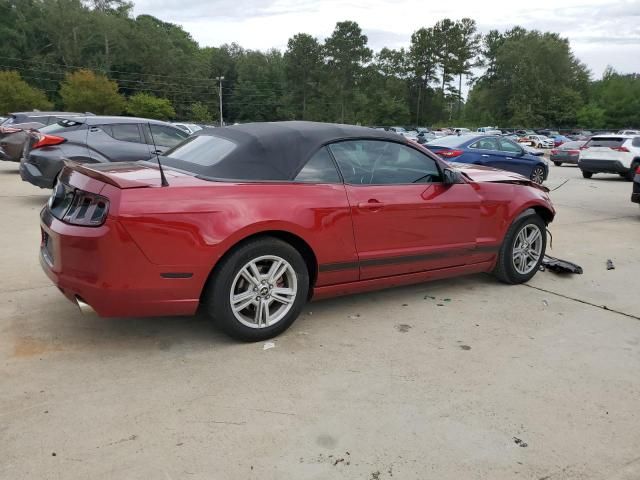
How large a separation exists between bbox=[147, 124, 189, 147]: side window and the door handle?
626cm

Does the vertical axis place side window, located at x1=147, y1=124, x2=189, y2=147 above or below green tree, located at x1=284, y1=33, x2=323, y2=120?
below

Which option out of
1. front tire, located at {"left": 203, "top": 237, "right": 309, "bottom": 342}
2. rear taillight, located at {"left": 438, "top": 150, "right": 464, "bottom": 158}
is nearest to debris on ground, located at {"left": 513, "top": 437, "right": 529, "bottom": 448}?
front tire, located at {"left": 203, "top": 237, "right": 309, "bottom": 342}

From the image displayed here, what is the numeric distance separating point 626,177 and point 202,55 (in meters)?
109

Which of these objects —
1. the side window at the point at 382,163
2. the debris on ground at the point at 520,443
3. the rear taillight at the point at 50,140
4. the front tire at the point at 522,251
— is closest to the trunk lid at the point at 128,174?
the side window at the point at 382,163

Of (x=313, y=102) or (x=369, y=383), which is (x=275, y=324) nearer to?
(x=369, y=383)

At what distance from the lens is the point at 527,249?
5355 millimetres

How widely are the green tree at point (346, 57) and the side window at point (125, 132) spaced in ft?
296

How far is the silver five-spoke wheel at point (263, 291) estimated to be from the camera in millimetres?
3604

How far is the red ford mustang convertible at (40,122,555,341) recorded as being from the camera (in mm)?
3281

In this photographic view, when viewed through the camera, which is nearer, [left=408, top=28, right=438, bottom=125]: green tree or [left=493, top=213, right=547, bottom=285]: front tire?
[left=493, top=213, right=547, bottom=285]: front tire

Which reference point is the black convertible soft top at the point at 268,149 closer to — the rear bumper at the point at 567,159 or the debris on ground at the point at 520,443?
the debris on ground at the point at 520,443

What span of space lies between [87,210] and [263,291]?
1.24 m

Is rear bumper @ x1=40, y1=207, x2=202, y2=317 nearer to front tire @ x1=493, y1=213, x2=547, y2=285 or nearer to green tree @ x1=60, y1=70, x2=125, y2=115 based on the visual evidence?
front tire @ x1=493, y1=213, x2=547, y2=285

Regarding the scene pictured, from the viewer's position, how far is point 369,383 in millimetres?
3254
